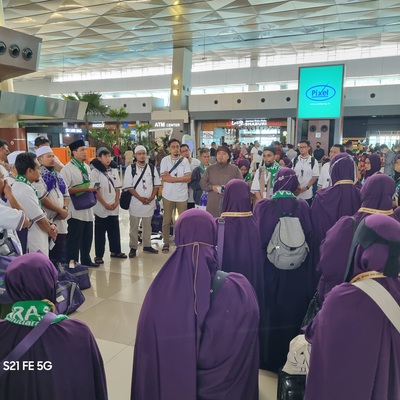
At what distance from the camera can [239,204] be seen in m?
2.71

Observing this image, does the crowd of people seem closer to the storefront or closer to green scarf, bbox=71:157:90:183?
green scarf, bbox=71:157:90:183

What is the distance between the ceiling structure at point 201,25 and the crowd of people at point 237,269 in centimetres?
759

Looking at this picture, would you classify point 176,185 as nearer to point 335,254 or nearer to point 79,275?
point 79,275

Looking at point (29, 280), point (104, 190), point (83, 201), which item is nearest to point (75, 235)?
point (83, 201)

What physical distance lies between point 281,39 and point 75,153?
1286 centimetres

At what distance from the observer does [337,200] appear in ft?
11.6

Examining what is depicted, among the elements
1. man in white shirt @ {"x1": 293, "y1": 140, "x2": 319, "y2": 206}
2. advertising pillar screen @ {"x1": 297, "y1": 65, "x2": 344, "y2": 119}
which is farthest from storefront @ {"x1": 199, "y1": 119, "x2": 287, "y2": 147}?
man in white shirt @ {"x1": 293, "y1": 140, "x2": 319, "y2": 206}

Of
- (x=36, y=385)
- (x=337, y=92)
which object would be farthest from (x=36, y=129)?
(x=36, y=385)

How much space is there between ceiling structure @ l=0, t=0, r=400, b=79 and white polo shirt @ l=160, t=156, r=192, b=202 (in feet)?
23.3

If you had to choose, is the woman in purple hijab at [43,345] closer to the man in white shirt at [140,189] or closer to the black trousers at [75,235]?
the black trousers at [75,235]

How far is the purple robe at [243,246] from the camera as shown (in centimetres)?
259

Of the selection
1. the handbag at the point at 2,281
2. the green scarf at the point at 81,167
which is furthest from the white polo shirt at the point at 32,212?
the green scarf at the point at 81,167

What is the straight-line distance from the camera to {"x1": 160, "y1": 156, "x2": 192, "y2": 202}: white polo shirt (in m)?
5.52

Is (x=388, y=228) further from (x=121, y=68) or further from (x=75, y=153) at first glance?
(x=121, y=68)
